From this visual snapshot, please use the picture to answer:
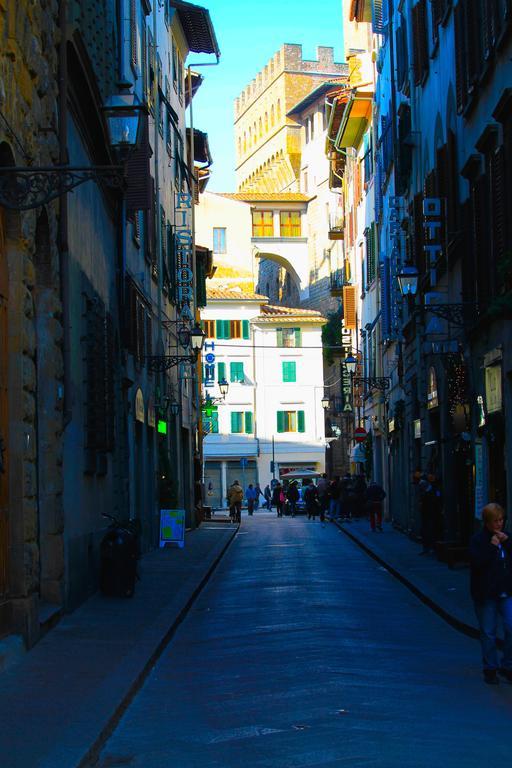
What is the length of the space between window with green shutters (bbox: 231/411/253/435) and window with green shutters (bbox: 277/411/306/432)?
173 centimetres

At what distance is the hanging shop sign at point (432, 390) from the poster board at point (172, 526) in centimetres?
626

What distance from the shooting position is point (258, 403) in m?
84.8

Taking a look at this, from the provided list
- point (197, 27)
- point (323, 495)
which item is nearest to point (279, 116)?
point (323, 495)

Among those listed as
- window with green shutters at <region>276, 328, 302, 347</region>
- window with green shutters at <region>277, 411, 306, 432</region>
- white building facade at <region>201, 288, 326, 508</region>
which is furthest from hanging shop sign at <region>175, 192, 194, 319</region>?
window with green shutters at <region>276, 328, 302, 347</region>

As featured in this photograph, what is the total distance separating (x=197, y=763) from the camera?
27.7 feet

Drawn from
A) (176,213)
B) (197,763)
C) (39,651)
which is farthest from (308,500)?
(197,763)

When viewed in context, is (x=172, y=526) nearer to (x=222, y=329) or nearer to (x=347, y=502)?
(x=347, y=502)

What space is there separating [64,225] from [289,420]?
226 ft

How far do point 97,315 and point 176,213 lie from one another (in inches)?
864

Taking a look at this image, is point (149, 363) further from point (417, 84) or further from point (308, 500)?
point (308, 500)

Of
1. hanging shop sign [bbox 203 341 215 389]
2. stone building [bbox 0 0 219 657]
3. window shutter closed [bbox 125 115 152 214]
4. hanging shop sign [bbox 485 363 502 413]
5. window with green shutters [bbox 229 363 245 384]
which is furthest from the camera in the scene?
window with green shutters [bbox 229 363 245 384]

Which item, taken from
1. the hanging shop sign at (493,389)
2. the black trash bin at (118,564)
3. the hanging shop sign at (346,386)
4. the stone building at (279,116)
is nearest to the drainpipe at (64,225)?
the black trash bin at (118,564)

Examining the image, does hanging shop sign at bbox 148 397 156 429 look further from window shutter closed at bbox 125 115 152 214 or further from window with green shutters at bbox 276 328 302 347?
window with green shutters at bbox 276 328 302 347

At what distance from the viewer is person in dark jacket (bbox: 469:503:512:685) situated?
37.6 ft
